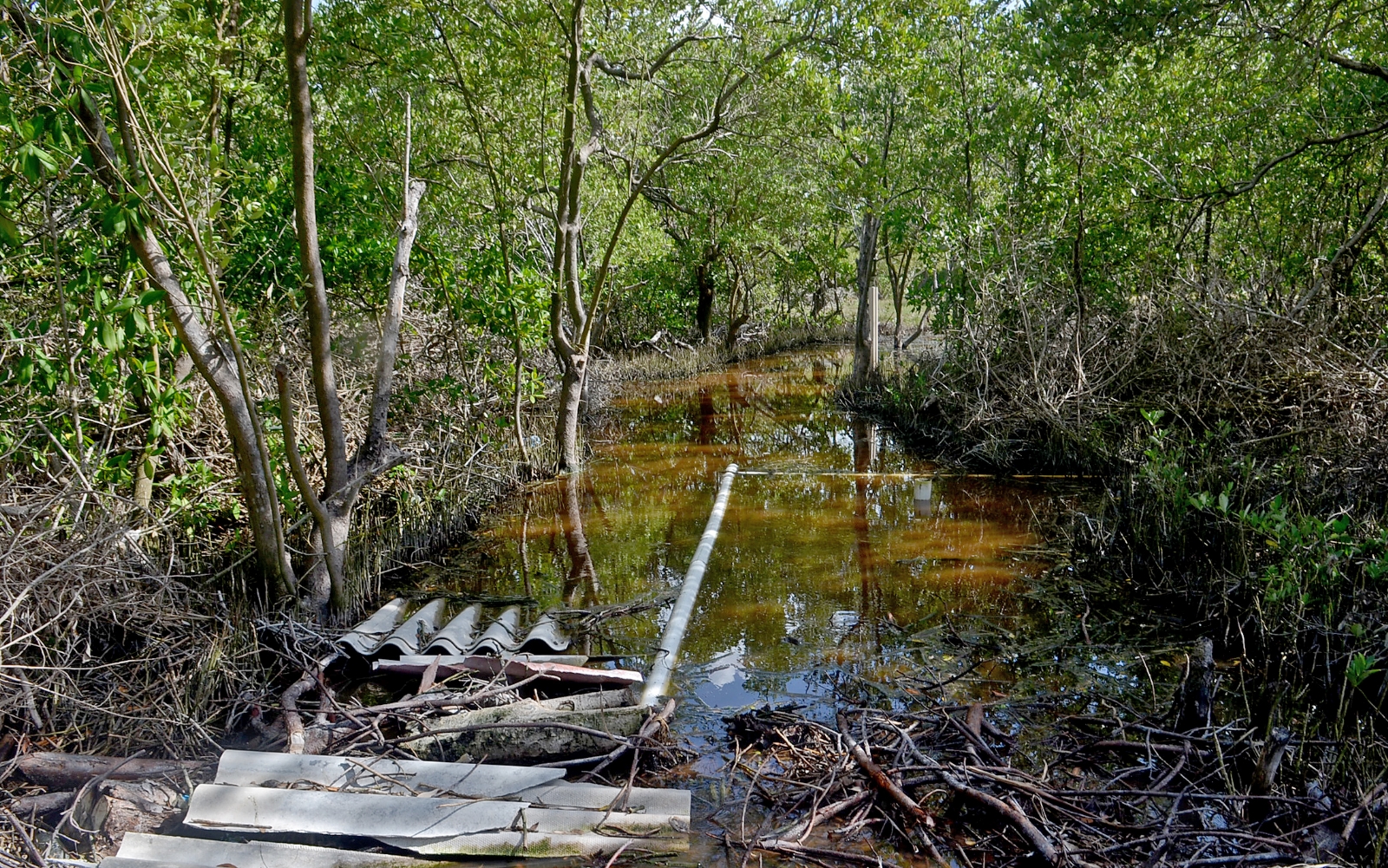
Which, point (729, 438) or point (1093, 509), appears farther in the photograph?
point (729, 438)

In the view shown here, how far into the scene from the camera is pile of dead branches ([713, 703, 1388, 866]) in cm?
317

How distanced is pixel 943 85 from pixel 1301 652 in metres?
9.47

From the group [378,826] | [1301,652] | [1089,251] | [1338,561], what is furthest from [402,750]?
[1089,251]

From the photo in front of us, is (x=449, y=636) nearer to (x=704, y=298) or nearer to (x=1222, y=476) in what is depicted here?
(x=1222, y=476)

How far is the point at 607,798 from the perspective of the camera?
349cm

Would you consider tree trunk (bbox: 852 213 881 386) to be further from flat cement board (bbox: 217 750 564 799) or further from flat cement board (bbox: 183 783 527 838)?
flat cement board (bbox: 183 783 527 838)

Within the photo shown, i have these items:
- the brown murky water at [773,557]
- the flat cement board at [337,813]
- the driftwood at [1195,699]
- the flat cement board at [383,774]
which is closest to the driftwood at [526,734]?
the flat cement board at [383,774]

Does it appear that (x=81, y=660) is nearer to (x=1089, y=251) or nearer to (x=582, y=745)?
(x=582, y=745)

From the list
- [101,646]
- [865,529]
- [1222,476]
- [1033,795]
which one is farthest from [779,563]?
[101,646]

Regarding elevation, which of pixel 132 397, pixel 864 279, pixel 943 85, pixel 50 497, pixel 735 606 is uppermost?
pixel 943 85

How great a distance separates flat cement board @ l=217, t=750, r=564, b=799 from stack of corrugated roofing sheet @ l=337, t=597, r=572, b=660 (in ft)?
3.85

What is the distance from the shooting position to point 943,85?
470 inches

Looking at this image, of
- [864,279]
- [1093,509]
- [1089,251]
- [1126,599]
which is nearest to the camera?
[1126,599]

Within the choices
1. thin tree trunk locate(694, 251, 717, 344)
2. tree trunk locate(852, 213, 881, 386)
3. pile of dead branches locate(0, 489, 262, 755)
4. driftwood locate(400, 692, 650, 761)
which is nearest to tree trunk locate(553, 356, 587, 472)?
tree trunk locate(852, 213, 881, 386)
